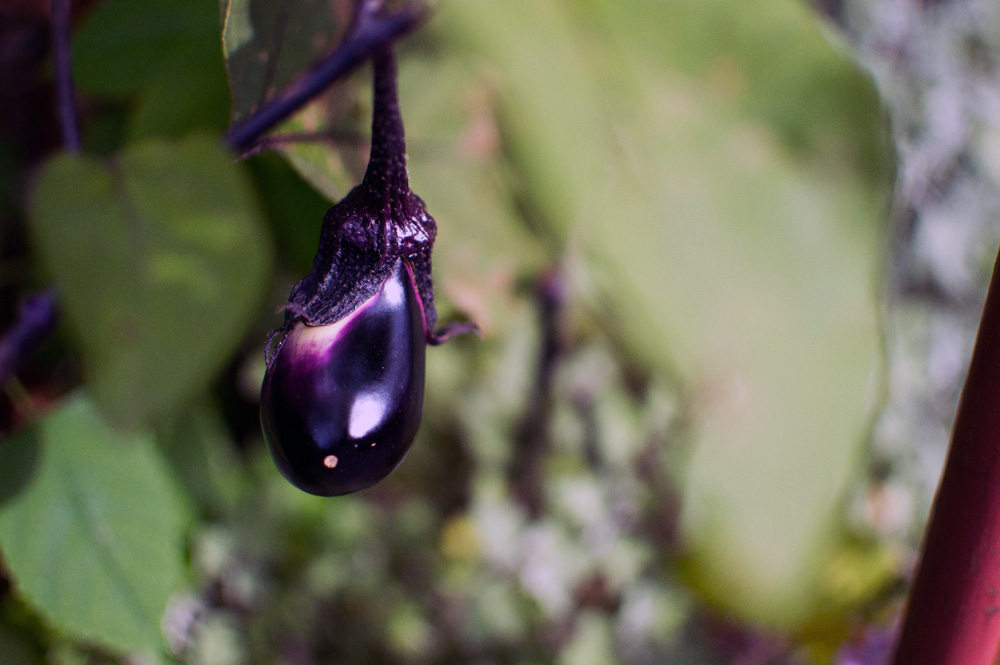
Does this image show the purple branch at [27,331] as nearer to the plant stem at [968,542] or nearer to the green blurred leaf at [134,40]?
the green blurred leaf at [134,40]

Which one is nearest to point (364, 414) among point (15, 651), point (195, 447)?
point (15, 651)

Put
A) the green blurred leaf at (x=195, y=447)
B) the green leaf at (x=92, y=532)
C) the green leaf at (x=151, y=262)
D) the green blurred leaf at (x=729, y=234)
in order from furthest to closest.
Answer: the green blurred leaf at (x=195, y=447) → the green leaf at (x=92, y=532) → the green leaf at (x=151, y=262) → the green blurred leaf at (x=729, y=234)

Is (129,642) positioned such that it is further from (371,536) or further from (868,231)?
(371,536)

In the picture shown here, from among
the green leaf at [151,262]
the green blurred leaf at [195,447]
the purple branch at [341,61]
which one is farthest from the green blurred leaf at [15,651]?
the purple branch at [341,61]

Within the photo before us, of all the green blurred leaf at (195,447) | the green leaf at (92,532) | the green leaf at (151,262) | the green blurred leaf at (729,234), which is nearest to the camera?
the green blurred leaf at (729,234)

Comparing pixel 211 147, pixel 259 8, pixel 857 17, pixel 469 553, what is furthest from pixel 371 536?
pixel 857 17

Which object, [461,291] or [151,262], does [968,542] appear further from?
[151,262]
